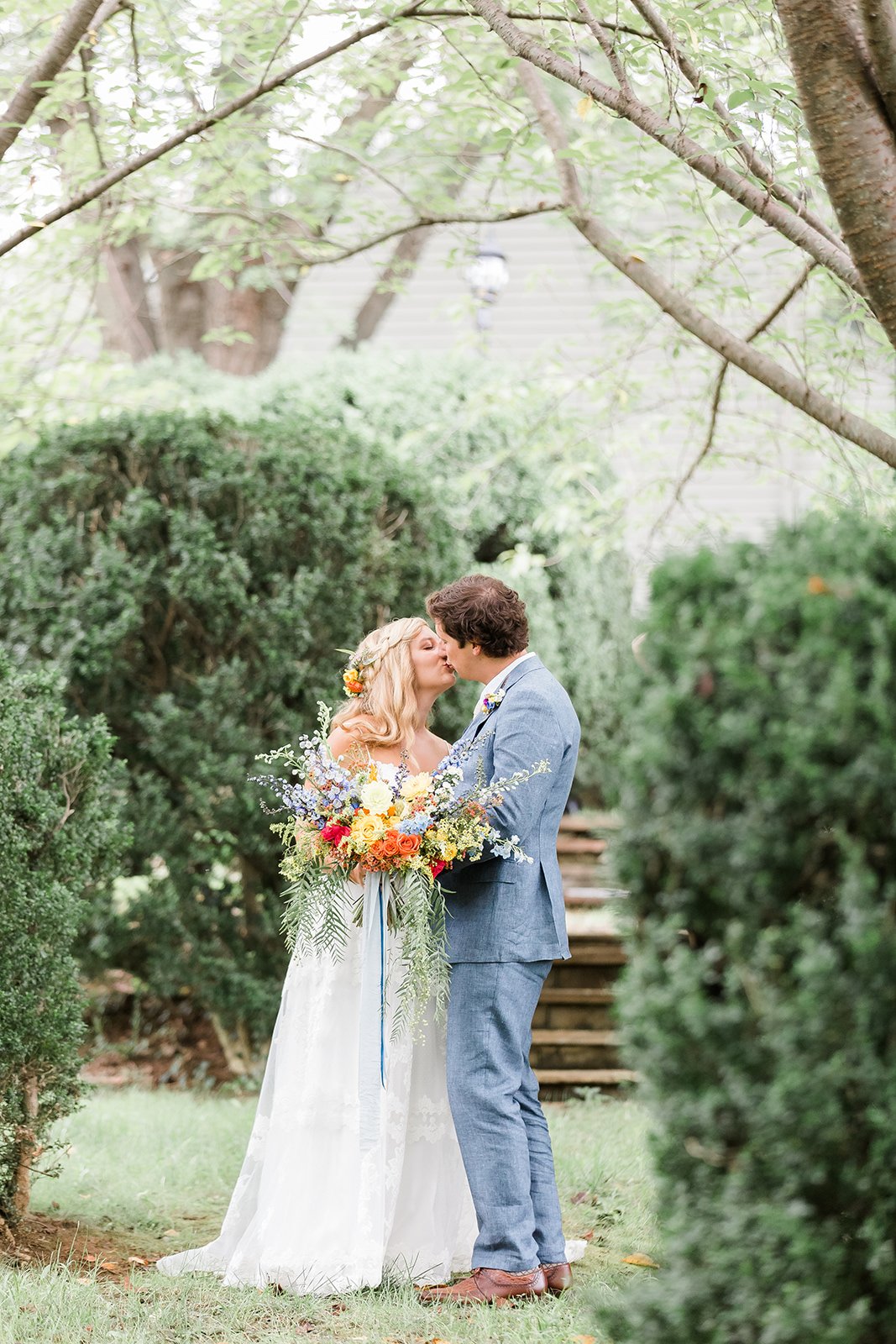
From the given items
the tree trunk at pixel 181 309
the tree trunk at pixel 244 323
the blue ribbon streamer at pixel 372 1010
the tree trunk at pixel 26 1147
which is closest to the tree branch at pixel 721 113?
the blue ribbon streamer at pixel 372 1010

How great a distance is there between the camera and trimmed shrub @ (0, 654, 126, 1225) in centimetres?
391

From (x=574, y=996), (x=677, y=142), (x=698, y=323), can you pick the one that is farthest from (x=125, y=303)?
(x=677, y=142)

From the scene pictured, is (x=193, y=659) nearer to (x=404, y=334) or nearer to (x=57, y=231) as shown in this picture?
(x=57, y=231)

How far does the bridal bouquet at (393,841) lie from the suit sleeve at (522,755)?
0.04 metres

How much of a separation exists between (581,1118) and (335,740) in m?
2.88

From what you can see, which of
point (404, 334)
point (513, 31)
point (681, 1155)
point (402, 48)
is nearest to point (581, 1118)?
point (681, 1155)

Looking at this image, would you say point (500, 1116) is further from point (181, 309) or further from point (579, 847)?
point (181, 309)

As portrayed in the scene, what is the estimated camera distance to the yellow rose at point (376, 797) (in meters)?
3.71

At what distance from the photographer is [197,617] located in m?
6.50

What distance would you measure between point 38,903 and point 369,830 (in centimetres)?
110

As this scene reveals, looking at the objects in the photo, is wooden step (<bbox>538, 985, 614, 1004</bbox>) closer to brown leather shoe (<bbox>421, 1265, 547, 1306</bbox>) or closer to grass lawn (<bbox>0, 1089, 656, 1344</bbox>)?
grass lawn (<bbox>0, 1089, 656, 1344</bbox>)

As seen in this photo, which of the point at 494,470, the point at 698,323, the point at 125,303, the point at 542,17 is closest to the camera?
the point at 542,17

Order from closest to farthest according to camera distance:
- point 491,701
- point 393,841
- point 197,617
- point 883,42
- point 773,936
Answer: point 773,936 < point 883,42 < point 393,841 < point 491,701 < point 197,617

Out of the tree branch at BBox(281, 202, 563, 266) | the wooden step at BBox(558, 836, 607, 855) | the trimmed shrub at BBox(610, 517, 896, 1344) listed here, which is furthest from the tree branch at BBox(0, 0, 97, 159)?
the wooden step at BBox(558, 836, 607, 855)
